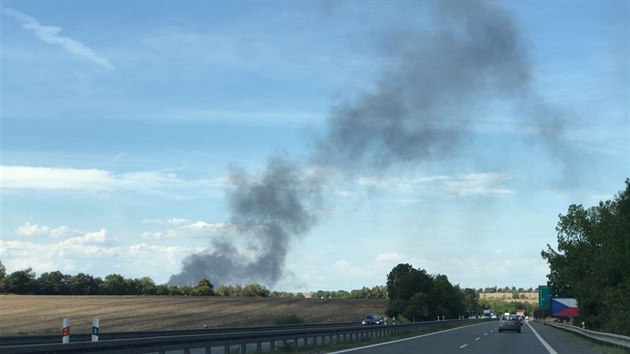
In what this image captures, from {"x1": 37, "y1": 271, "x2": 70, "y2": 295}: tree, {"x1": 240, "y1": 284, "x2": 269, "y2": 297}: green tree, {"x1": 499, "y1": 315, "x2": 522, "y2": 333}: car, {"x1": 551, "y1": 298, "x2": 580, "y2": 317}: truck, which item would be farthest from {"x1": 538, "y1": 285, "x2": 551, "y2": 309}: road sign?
{"x1": 37, "y1": 271, "x2": 70, "y2": 295}: tree

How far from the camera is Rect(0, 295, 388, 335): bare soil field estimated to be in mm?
68125

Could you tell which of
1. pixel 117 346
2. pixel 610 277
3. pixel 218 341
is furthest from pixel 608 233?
pixel 117 346

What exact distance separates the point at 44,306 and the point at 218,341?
263ft

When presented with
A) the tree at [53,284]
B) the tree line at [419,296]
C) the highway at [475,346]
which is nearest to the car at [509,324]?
the highway at [475,346]

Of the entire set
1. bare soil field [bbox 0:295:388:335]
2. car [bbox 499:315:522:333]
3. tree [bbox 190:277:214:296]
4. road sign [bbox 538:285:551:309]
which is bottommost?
car [bbox 499:315:522:333]

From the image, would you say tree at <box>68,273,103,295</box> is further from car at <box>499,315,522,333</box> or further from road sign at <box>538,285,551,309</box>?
car at <box>499,315,522,333</box>

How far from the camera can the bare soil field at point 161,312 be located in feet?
224

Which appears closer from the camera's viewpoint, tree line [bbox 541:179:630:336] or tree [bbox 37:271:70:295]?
tree line [bbox 541:179:630:336]

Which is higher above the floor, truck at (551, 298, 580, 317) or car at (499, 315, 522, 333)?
truck at (551, 298, 580, 317)

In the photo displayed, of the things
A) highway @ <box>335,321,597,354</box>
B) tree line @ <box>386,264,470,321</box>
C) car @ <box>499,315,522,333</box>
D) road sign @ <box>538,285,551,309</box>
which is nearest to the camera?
highway @ <box>335,321,597,354</box>

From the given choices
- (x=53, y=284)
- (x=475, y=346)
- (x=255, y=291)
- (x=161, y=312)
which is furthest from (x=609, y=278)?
(x=255, y=291)

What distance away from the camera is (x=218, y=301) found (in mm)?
119438

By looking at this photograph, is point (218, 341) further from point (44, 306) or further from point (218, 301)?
point (218, 301)

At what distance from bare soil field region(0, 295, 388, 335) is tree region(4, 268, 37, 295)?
3075 centimetres
